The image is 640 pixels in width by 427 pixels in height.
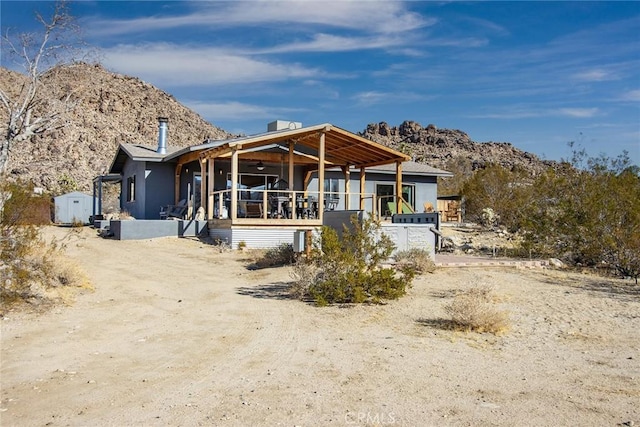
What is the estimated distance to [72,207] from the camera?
99.0 feet

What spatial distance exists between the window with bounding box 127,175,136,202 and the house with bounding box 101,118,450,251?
26mm

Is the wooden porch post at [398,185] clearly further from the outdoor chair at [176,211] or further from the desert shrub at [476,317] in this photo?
Answer: the desert shrub at [476,317]

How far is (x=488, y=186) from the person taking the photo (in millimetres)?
28500

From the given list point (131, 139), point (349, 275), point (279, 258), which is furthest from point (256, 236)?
point (131, 139)

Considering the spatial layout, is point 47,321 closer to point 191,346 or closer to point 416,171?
point 191,346

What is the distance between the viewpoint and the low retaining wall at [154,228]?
725 inches

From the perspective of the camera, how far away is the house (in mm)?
17875

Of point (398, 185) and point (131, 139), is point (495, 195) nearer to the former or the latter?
point (398, 185)

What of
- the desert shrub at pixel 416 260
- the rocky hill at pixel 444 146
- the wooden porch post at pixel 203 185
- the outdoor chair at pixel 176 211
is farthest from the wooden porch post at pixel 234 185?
the rocky hill at pixel 444 146

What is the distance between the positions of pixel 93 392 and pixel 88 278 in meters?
6.20

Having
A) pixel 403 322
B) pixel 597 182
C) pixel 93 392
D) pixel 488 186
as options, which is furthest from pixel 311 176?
pixel 93 392

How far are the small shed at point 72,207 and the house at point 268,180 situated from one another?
3.46 m

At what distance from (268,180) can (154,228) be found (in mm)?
6060

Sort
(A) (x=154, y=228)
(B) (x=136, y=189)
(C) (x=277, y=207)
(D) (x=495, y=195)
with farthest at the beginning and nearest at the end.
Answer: (D) (x=495, y=195), (B) (x=136, y=189), (C) (x=277, y=207), (A) (x=154, y=228)
